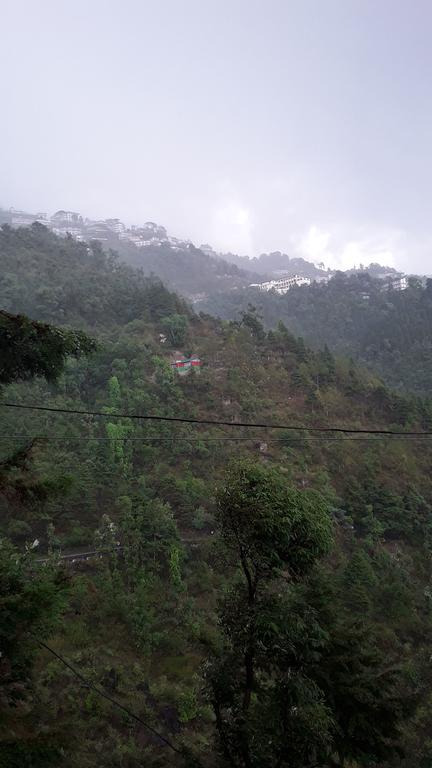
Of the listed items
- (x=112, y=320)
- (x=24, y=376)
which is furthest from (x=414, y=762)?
(x=112, y=320)

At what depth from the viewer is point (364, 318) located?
5966 cm

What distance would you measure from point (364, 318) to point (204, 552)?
168 ft

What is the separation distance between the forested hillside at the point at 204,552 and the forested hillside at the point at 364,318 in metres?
14.0

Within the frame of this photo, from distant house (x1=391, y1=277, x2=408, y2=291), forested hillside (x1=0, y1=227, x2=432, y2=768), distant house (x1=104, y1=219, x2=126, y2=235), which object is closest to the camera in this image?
forested hillside (x1=0, y1=227, x2=432, y2=768)

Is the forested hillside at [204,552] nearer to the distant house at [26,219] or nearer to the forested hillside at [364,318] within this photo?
the forested hillside at [364,318]

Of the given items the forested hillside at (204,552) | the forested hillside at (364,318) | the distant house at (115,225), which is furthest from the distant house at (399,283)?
the distant house at (115,225)

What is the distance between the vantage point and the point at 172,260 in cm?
9744

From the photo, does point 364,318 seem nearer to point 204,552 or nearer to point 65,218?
point 204,552

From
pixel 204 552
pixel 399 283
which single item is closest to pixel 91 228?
pixel 399 283

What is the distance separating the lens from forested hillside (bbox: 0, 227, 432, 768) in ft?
14.9

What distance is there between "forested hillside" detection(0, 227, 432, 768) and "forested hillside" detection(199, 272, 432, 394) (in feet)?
45.8

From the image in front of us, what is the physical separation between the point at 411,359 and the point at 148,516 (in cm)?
3790

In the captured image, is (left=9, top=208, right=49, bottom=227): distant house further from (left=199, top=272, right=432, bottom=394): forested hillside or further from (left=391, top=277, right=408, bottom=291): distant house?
(left=391, top=277, right=408, bottom=291): distant house

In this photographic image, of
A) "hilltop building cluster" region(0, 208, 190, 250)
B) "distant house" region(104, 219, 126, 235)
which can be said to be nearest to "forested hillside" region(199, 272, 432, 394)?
"hilltop building cluster" region(0, 208, 190, 250)
